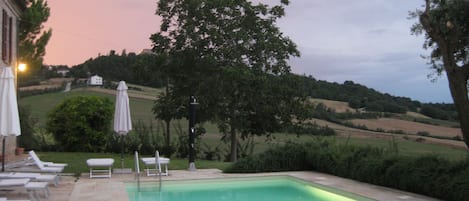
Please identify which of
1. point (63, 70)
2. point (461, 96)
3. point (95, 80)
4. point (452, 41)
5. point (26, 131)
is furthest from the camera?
point (63, 70)

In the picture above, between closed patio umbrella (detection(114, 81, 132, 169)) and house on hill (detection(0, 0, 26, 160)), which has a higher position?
house on hill (detection(0, 0, 26, 160))

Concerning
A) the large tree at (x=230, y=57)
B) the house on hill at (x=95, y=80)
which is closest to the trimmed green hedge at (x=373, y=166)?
the large tree at (x=230, y=57)

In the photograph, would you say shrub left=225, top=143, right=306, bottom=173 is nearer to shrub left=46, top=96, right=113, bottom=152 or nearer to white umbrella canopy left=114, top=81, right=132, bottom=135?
white umbrella canopy left=114, top=81, right=132, bottom=135

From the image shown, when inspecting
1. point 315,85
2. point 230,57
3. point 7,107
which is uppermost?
point 230,57

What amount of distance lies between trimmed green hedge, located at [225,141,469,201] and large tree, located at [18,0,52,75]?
41.8ft

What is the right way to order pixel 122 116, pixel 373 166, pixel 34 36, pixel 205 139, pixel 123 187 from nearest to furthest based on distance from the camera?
pixel 123 187 < pixel 373 166 < pixel 122 116 < pixel 205 139 < pixel 34 36

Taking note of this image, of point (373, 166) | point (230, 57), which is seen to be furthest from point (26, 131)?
point (373, 166)

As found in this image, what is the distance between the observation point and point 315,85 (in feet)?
Result: 65.2

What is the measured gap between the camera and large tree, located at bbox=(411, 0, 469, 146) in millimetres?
8586

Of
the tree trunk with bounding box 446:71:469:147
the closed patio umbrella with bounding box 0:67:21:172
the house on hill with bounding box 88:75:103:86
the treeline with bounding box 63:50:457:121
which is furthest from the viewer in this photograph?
the house on hill with bounding box 88:75:103:86

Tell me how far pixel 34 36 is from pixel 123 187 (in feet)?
46.0

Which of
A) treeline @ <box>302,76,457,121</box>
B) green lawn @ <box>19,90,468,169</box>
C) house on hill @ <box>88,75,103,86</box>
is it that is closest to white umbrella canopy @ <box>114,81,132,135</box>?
green lawn @ <box>19,90,468,169</box>

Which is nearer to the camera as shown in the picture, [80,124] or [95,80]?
[80,124]

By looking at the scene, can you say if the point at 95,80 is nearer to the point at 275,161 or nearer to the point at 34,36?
the point at 34,36
